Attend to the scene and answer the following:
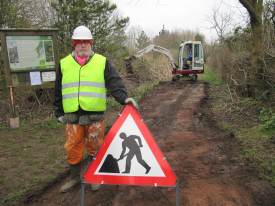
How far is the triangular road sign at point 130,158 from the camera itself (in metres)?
3.98

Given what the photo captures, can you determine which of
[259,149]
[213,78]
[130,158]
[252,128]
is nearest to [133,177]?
[130,158]

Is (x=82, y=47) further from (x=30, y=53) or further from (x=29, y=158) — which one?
(x=30, y=53)

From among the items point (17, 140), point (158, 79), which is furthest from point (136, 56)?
point (17, 140)

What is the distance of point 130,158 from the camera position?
13.4 ft

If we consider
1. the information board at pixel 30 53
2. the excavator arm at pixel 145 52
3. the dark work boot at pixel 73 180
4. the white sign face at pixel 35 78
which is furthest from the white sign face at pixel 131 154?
the excavator arm at pixel 145 52

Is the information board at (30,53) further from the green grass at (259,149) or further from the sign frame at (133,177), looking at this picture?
the sign frame at (133,177)

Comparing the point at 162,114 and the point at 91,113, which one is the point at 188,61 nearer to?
the point at 162,114

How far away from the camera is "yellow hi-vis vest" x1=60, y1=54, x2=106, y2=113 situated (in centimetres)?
448

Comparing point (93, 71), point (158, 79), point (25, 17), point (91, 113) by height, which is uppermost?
point (25, 17)

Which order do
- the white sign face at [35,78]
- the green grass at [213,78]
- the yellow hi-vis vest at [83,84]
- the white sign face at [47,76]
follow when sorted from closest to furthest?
the yellow hi-vis vest at [83,84]
the white sign face at [35,78]
the white sign face at [47,76]
the green grass at [213,78]

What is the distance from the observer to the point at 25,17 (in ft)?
47.4

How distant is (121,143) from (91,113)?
30.3 inches

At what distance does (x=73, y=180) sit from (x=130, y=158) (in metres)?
1.36

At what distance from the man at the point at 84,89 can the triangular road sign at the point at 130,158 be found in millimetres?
410
